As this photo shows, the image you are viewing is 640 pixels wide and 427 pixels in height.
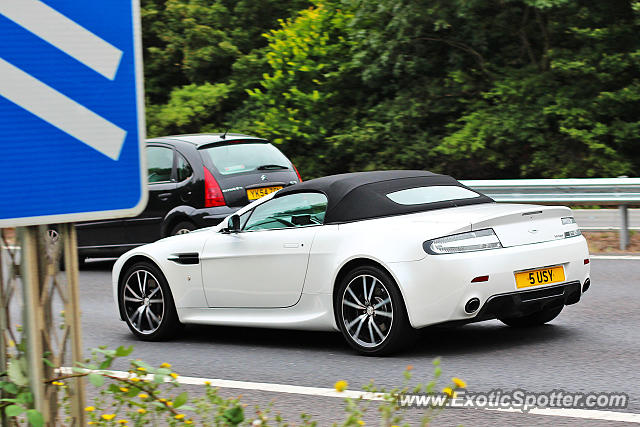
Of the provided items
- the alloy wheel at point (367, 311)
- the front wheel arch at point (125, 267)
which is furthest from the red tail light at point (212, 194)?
the alloy wheel at point (367, 311)

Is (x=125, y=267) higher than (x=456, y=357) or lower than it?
higher

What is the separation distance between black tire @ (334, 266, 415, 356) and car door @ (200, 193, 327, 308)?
0.50 metres

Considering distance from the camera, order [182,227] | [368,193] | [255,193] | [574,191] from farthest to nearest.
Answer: [574,191], [182,227], [255,193], [368,193]

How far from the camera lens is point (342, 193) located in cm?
795

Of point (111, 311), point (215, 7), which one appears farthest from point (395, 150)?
point (111, 311)

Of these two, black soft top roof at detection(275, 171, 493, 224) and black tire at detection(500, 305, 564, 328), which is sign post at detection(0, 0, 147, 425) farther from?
black tire at detection(500, 305, 564, 328)

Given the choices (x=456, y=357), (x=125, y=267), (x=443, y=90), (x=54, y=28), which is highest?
(x=54, y=28)

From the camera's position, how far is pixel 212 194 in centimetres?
1248

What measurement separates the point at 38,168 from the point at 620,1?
1937 centimetres

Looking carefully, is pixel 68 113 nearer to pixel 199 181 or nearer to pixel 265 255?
pixel 265 255

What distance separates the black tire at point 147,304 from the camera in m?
8.87

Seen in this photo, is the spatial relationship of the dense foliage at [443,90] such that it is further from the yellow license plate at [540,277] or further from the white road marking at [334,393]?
the white road marking at [334,393]

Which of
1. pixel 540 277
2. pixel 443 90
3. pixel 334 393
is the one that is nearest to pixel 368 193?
pixel 540 277

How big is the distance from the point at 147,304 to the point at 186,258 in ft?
2.11
